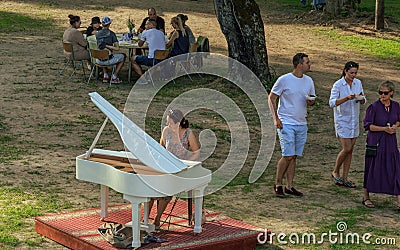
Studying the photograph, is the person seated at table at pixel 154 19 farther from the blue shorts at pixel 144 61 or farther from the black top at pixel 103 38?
the black top at pixel 103 38

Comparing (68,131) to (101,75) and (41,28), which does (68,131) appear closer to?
(101,75)

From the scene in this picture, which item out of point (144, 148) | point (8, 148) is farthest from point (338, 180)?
point (8, 148)

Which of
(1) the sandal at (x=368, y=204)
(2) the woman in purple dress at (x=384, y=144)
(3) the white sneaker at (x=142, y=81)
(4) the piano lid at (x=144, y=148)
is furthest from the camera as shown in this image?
(3) the white sneaker at (x=142, y=81)

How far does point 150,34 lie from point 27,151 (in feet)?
17.9

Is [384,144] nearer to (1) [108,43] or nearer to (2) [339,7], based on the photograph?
(1) [108,43]

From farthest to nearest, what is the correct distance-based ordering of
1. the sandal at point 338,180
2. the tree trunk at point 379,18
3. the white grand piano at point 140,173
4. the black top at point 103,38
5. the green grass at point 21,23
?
the tree trunk at point 379,18 < the green grass at point 21,23 < the black top at point 103,38 < the sandal at point 338,180 < the white grand piano at point 140,173

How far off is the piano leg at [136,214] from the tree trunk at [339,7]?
20.7 metres

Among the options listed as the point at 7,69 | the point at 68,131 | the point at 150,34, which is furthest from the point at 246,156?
the point at 7,69

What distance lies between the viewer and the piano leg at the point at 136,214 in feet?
26.3

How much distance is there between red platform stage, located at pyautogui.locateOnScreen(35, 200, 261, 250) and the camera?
8.27 m

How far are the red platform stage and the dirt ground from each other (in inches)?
9.7

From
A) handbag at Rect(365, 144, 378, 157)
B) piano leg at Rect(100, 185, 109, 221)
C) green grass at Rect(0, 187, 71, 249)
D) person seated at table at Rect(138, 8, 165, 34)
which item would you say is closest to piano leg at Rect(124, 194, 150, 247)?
piano leg at Rect(100, 185, 109, 221)

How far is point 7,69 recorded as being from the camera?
61.4 ft

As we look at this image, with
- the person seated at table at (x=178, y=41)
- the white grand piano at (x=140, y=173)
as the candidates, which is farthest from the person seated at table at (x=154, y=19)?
the white grand piano at (x=140, y=173)
